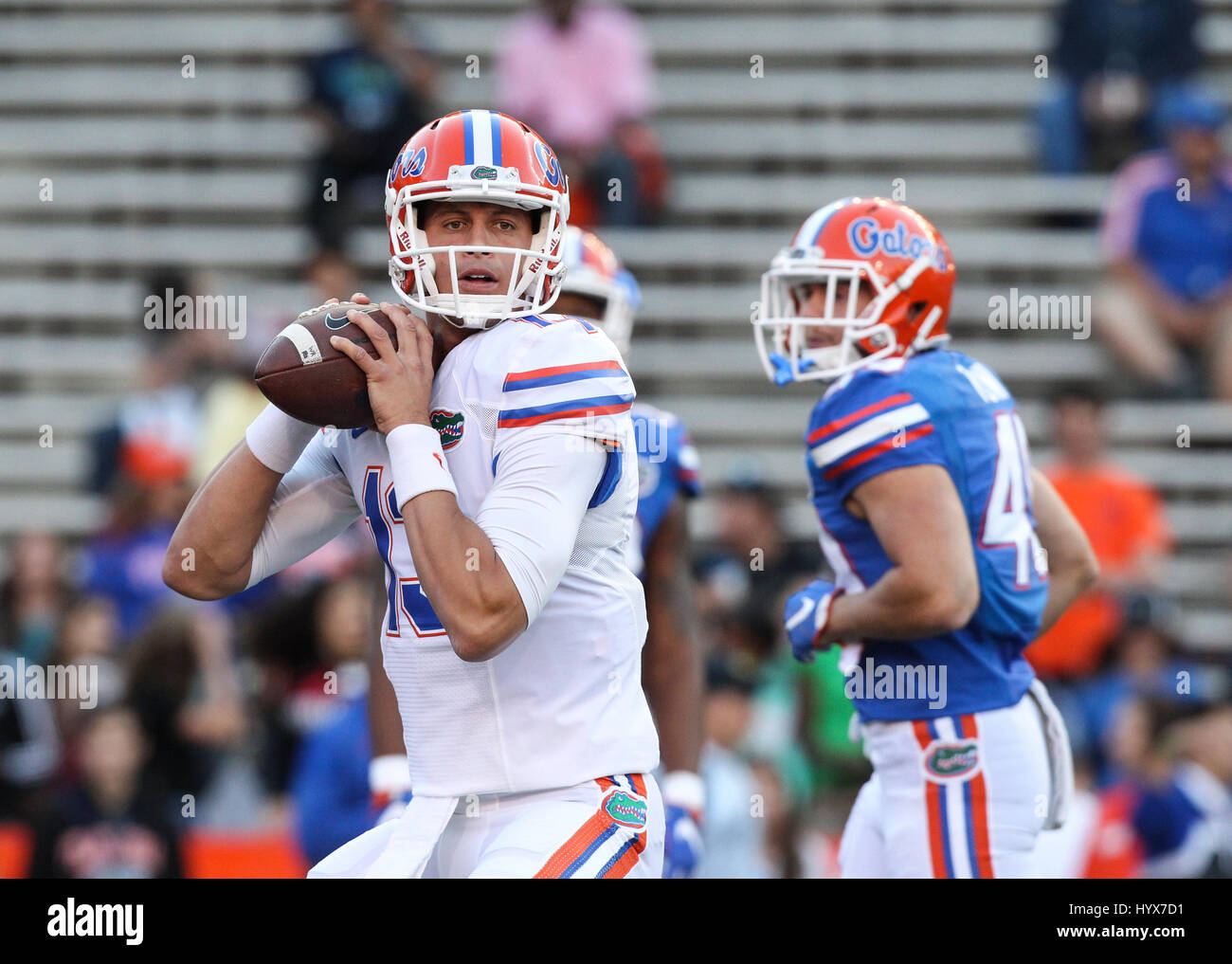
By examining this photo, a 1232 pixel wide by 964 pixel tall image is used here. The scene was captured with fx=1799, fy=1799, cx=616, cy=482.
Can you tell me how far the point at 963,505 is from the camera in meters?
3.93

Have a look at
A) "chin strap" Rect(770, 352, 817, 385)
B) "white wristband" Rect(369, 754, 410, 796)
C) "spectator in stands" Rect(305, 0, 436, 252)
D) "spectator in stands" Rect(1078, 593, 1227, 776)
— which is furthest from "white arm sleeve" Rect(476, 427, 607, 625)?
"spectator in stands" Rect(305, 0, 436, 252)

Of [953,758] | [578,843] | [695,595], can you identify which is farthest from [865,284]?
[578,843]

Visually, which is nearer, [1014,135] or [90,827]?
[90,827]

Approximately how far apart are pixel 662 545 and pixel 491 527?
73.7 inches

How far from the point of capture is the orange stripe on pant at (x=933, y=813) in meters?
3.89

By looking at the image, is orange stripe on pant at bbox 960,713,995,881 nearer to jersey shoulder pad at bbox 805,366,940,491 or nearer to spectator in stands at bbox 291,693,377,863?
jersey shoulder pad at bbox 805,366,940,491

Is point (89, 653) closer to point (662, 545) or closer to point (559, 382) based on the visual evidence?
point (662, 545)

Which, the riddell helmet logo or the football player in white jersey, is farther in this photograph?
the riddell helmet logo

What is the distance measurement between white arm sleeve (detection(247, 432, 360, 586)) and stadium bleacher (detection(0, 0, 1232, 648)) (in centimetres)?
554

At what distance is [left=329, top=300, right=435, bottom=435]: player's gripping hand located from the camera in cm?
301

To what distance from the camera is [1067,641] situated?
7.43m
